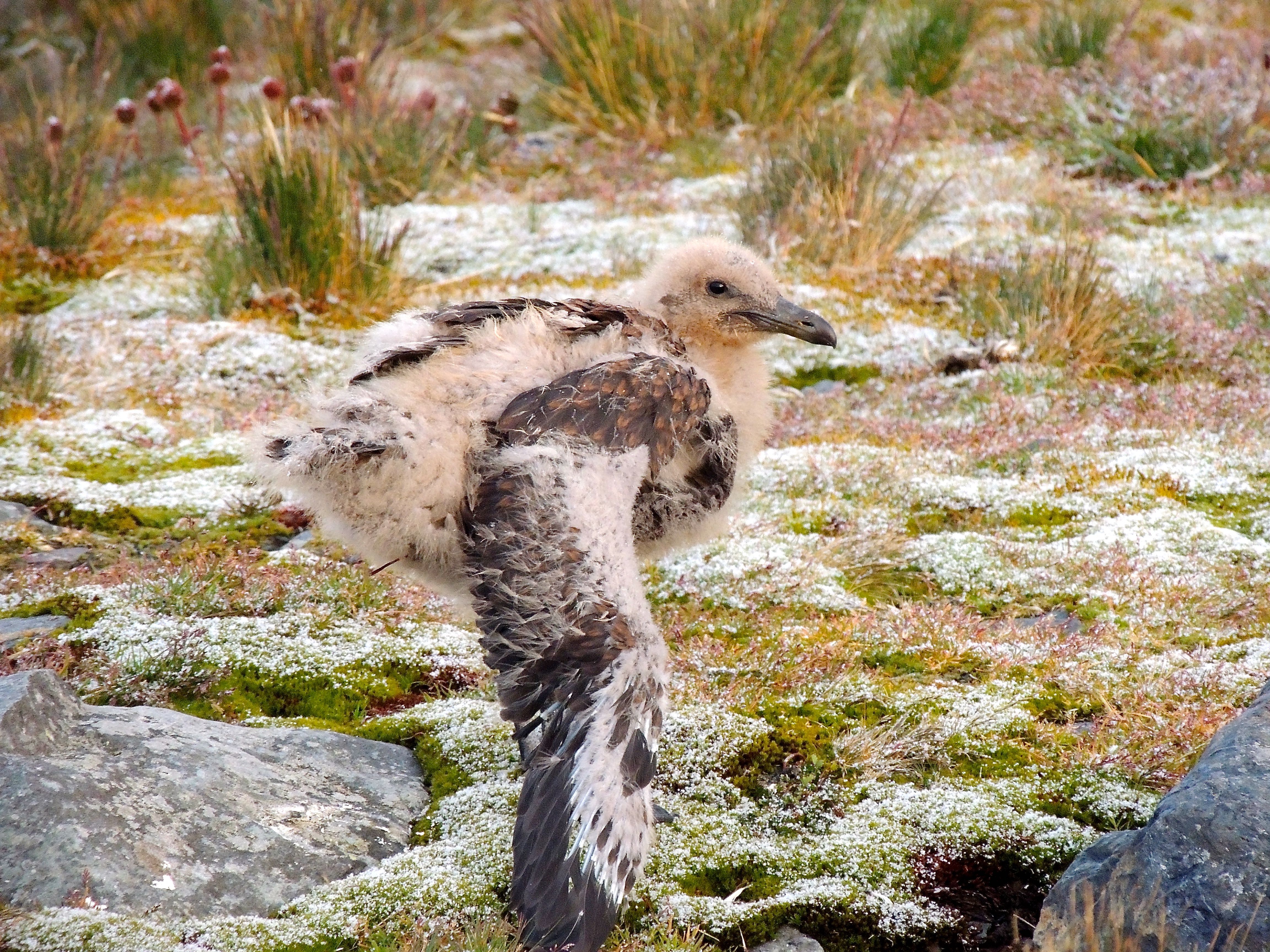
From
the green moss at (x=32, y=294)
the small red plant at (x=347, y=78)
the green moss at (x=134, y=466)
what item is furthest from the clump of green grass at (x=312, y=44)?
the green moss at (x=134, y=466)

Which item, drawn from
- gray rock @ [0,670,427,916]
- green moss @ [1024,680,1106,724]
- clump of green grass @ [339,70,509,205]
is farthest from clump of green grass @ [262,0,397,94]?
green moss @ [1024,680,1106,724]

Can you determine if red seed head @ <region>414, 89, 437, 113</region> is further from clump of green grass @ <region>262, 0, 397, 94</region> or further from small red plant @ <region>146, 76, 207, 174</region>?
small red plant @ <region>146, 76, 207, 174</region>

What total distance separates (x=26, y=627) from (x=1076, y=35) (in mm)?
12758

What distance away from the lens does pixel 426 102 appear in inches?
431

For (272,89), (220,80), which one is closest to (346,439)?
(272,89)

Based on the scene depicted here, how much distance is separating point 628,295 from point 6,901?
128 inches

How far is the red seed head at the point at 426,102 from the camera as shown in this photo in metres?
10.9

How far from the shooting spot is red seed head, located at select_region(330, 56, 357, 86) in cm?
999

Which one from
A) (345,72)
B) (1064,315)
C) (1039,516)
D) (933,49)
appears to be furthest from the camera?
(933,49)

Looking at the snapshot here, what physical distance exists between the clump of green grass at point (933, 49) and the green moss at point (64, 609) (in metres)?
11.0

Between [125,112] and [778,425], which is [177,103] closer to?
[125,112]

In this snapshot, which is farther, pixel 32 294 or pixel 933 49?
pixel 933 49

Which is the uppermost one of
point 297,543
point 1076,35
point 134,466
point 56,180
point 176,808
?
point 1076,35

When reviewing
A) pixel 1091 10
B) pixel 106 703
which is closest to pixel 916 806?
pixel 106 703
